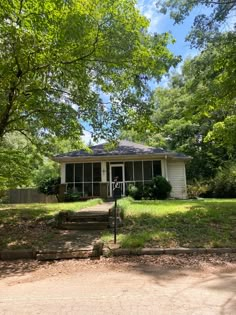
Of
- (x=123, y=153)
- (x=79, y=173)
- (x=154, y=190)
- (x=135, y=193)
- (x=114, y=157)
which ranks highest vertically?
(x=123, y=153)

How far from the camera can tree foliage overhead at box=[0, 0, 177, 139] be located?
8711mm

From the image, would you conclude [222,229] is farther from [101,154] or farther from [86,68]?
[101,154]

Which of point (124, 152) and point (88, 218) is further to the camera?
point (124, 152)

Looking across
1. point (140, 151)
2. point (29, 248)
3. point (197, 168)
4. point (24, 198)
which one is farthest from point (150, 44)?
point (197, 168)

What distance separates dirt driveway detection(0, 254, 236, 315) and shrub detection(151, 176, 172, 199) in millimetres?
14055

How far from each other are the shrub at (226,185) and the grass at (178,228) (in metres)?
12.5

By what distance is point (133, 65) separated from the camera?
10789mm

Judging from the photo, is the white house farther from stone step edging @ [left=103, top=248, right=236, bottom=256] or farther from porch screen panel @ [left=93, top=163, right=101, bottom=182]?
stone step edging @ [left=103, top=248, right=236, bottom=256]

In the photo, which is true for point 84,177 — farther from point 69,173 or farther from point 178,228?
point 178,228

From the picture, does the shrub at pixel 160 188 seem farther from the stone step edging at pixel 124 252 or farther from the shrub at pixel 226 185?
the stone step edging at pixel 124 252

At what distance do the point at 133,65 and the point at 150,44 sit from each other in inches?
33.7

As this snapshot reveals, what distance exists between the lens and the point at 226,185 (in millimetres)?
24406

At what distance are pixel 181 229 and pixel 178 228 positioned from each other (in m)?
0.13

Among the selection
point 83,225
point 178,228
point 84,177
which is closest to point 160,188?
point 84,177
